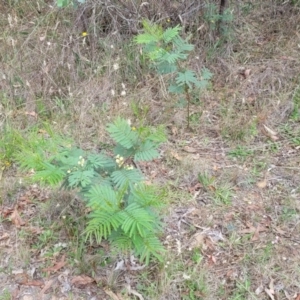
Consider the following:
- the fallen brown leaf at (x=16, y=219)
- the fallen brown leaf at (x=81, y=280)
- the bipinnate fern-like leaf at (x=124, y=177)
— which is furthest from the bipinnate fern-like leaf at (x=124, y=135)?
the fallen brown leaf at (x=16, y=219)

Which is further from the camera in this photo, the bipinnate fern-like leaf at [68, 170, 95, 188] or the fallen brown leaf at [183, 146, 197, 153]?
the fallen brown leaf at [183, 146, 197, 153]

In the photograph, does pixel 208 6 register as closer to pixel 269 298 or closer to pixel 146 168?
pixel 146 168

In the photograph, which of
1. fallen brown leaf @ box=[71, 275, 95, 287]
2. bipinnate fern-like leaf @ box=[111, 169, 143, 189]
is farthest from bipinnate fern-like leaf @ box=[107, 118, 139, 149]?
fallen brown leaf @ box=[71, 275, 95, 287]

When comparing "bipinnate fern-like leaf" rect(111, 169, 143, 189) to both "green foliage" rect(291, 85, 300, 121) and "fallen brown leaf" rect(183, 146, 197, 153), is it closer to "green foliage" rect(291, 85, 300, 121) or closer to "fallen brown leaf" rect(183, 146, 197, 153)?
"fallen brown leaf" rect(183, 146, 197, 153)

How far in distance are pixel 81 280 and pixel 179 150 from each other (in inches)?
51.8

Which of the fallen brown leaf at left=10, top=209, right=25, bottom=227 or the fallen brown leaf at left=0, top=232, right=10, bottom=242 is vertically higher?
the fallen brown leaf at left=10, top=209, right=25, bottom=227

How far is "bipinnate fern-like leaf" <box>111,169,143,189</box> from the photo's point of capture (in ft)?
7.38

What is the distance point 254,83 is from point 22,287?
2.54 m

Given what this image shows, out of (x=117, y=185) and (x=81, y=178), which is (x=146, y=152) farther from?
(x=81, y=178)

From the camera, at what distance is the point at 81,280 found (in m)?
2.43

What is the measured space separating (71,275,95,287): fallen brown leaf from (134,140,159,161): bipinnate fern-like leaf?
0.73 meters

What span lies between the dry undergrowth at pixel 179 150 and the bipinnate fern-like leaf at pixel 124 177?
493 mm

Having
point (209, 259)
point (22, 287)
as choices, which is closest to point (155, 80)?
point (209, 259)

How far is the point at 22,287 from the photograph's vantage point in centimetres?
242
